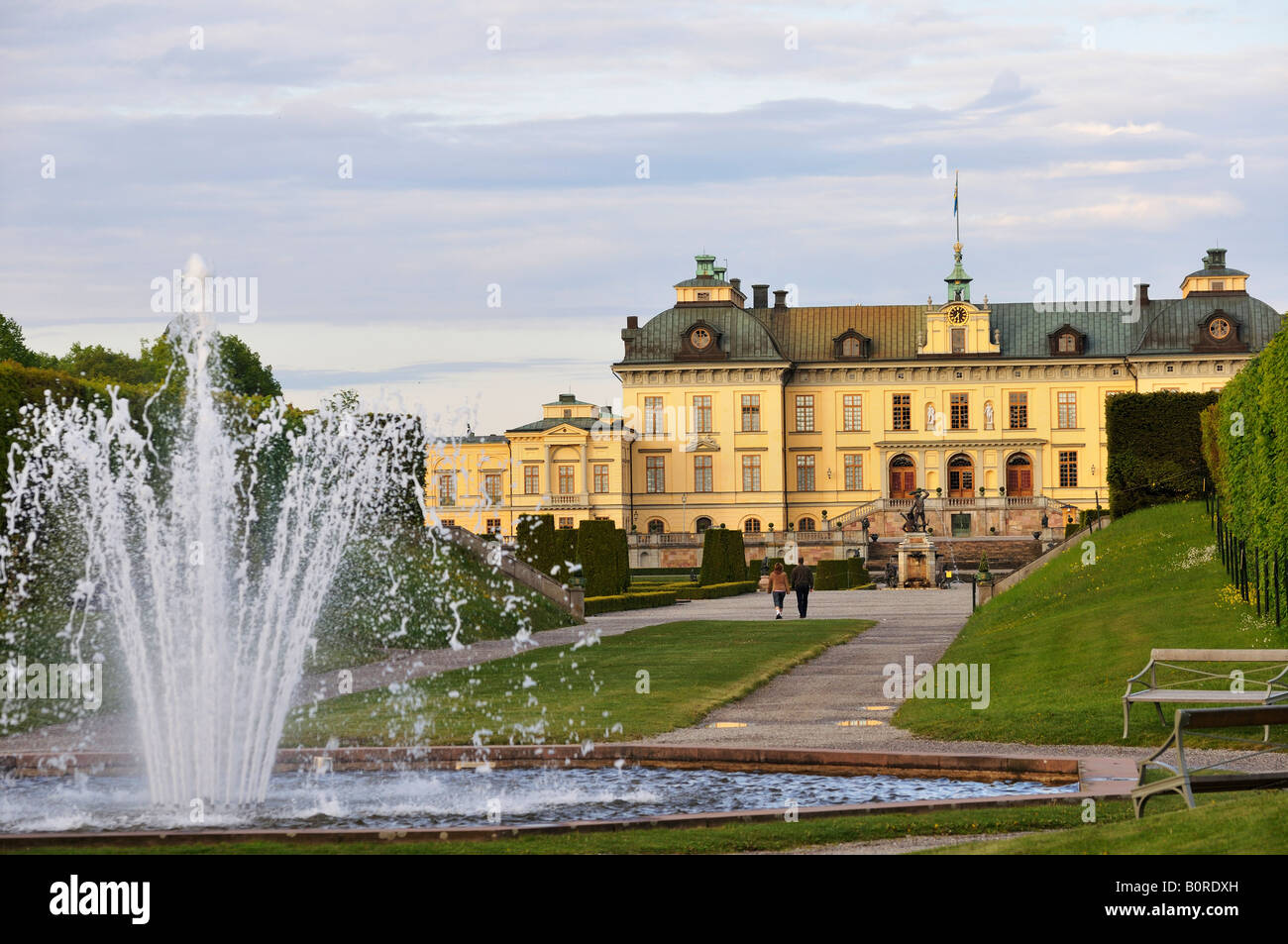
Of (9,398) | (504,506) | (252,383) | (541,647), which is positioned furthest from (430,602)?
(504,506)

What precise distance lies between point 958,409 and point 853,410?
17.2 feet

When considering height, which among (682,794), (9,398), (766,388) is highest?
(766,388)

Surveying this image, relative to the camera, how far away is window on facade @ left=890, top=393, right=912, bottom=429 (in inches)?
3164

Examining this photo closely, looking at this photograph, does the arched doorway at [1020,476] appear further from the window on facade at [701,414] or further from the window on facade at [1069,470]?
the window on facade at [701,414]

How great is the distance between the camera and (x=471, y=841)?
8219mm

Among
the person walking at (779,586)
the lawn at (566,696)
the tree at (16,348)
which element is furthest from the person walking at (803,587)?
the tree at (16,348)

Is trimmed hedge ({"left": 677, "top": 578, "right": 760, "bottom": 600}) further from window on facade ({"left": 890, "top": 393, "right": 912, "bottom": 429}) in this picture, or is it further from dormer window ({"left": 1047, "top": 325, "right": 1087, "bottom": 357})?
dormer window ({"left": 1047, "top": 325, "right": 1087, "bottom": 357})

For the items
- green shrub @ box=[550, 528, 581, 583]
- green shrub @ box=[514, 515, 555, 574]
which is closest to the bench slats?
green shrub @ box=[514, 515, 555, 574]

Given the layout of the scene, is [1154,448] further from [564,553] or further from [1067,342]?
[1067,342]

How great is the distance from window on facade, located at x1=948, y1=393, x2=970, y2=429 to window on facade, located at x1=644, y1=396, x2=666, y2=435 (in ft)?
47.6
